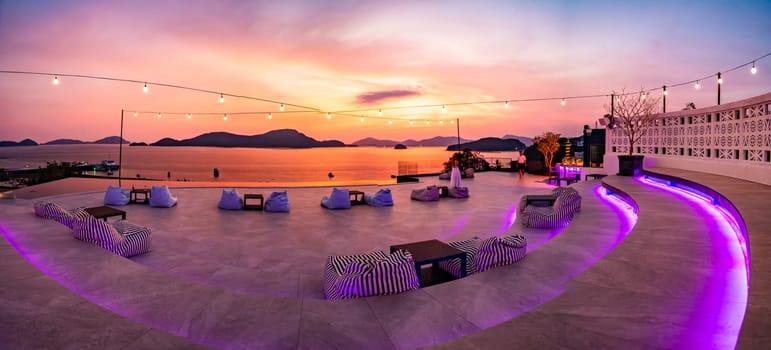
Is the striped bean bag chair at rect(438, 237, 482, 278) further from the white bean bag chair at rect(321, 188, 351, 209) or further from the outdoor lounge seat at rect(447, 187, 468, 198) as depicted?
the outdoor lounge seat at rect(447, 187, 468, 198)

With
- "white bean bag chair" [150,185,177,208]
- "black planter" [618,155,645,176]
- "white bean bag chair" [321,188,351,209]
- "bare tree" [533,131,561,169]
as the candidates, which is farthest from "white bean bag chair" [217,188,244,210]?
"bare tree" [533,131,561,169]

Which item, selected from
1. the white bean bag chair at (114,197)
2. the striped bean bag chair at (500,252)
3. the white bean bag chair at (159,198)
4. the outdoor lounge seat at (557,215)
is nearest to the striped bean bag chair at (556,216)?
the outdoor lounge seat at (557,215)

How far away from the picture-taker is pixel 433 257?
14.0 ft

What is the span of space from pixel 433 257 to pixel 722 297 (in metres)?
2.48

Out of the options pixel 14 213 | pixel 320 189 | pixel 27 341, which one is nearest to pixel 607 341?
pixel 27 341

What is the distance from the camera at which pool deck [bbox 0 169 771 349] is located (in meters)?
2.44

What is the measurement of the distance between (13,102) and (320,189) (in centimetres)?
1599

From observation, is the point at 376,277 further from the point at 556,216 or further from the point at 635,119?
the point at 635,119

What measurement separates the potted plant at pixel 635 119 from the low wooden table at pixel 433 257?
35.3 ft

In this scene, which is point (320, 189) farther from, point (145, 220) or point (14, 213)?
point (14, 213)

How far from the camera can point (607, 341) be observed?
223cm

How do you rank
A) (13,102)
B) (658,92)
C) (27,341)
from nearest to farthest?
1. (27,341)
2. (658,92)
3. (13,102)

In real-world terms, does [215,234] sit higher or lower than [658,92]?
lower

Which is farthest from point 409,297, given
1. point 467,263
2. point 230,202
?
point 230,202
